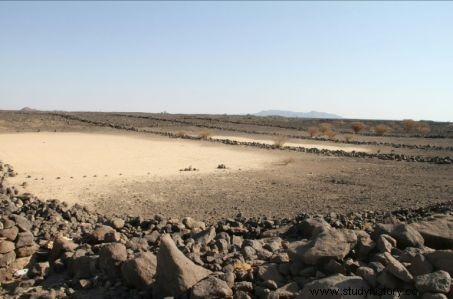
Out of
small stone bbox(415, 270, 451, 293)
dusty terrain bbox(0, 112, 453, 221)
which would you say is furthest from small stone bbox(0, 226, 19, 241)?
small stone bbox(415, 270, 451, 293)

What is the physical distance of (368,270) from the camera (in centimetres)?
472

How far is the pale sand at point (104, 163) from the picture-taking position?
13.8m

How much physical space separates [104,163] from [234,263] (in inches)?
578

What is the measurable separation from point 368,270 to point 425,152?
26.9m

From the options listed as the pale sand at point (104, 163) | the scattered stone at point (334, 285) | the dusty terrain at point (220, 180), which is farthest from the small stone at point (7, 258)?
the pale sand at point (104, 163)

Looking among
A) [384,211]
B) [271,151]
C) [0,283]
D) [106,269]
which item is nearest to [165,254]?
[106,269]

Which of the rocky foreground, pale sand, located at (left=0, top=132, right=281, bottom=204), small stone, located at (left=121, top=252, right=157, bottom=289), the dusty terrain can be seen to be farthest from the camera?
pale sand, located at (left=0, top=132, right=281, bottom=204)

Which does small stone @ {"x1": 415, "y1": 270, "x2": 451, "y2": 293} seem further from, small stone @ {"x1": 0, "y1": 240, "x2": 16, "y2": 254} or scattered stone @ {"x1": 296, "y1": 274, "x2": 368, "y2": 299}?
small stone @ {"x1": 0, "y1": 240, "x2": 16, "y2": 254}

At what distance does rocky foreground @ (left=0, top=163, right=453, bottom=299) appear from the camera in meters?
4.59

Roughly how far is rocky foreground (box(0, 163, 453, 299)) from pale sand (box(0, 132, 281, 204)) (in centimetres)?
502

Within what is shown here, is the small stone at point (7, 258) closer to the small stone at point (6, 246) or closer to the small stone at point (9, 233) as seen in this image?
the small stone at point (6, 246)

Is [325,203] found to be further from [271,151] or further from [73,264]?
[271,151]

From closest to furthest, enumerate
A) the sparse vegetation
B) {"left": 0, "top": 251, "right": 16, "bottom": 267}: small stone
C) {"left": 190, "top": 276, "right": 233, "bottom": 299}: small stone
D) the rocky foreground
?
the rocky foreground
{"left": 190, "top": 276, "right": 233, "bottom": 299}: small stone
{"left": 0, "top": 251, "right": 16, "bottom": 267}: small stone
the sparse vegetation

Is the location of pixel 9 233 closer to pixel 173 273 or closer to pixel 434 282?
pixel 173 273
